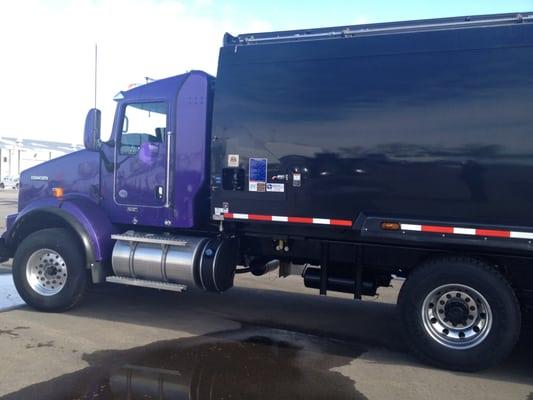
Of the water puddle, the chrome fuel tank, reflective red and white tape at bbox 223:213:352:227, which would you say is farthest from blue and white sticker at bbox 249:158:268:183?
the water puddle

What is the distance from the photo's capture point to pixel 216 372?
4617 millimetres

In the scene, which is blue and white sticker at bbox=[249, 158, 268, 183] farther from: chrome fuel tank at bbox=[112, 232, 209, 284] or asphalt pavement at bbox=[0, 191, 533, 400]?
asphalt pavement at bbox=[0, 191, 533, 400]

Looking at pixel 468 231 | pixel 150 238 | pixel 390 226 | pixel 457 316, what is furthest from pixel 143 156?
pixel 457 316

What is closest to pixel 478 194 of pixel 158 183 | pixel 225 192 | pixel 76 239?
pixel 225 192

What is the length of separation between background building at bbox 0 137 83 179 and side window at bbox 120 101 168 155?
6447 cm

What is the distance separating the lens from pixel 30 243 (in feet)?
21.5

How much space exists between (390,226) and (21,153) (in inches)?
3028

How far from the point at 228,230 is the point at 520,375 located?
3383 millimetres

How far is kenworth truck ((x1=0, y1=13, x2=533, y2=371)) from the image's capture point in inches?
185

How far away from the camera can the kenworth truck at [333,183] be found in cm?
470

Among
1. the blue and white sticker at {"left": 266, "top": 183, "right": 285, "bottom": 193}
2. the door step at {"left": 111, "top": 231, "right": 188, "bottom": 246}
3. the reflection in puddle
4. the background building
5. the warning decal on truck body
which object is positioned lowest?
the reflection in puddle

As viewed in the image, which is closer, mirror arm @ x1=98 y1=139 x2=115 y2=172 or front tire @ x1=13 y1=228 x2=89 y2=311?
front tire @ x1=13 y1=228 x2=89 y2=311

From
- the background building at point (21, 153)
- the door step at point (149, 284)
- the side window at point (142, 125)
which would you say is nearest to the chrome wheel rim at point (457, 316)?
the door step at point (149, 284)

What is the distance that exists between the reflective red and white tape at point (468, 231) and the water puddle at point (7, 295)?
17.0 feet
